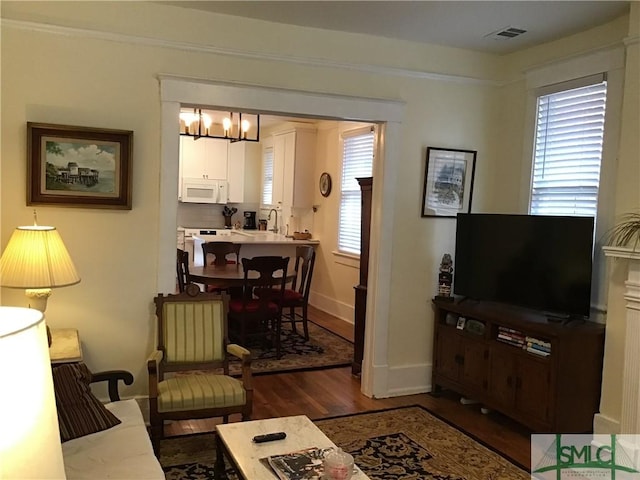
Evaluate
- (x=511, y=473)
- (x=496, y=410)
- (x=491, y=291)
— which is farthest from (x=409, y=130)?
(x=511, y=473)

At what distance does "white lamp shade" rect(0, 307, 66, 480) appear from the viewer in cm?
93

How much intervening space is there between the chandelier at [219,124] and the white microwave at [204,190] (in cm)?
84

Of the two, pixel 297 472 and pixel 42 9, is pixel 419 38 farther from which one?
pixel 297 472

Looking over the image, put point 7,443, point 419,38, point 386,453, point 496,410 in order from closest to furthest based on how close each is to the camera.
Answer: point 7,443, point 386,453, point 496,410, point 419,38

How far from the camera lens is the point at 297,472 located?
2.25 meters

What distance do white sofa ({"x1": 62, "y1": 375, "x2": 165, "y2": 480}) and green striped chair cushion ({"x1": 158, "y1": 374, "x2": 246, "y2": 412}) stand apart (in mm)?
345

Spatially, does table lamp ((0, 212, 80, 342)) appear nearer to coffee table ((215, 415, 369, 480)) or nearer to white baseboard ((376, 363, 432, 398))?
coffee table ((215, 415, 369, 480))

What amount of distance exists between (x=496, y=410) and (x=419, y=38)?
110 inches

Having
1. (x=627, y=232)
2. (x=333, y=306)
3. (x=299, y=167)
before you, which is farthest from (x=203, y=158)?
(x=627, y=232)

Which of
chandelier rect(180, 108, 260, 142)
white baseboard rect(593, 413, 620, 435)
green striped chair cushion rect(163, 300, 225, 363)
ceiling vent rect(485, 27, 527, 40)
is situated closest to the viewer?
white baseboard rect(593, 413, 620, 435)

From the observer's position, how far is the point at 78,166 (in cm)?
352

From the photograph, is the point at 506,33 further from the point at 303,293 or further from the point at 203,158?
the point at 203,158

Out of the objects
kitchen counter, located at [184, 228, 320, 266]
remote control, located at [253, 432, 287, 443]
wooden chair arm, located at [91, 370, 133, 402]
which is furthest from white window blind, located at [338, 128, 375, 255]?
remote control, located at [253, 432, 287, 443]

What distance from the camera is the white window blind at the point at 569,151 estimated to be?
381 centimetres
